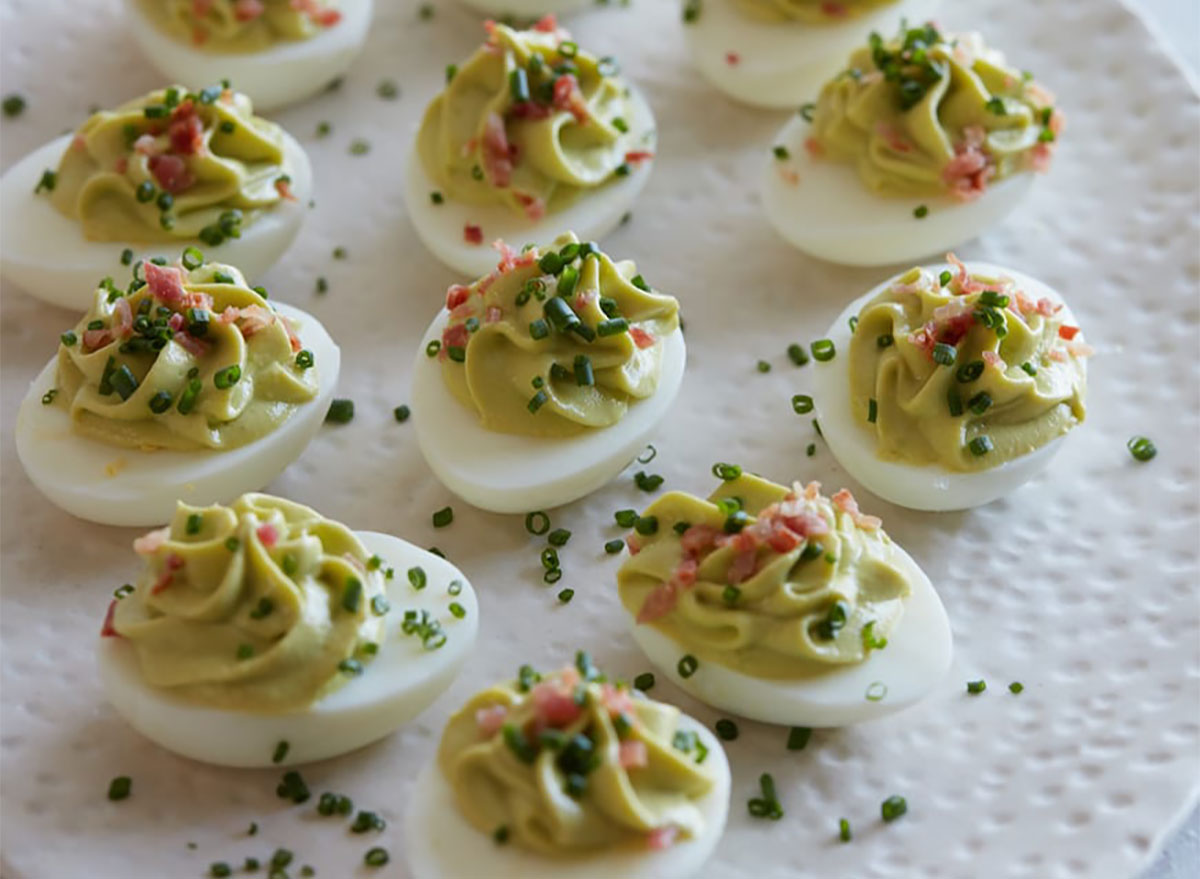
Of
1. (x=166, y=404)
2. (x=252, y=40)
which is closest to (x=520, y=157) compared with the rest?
(x=252, y=40)

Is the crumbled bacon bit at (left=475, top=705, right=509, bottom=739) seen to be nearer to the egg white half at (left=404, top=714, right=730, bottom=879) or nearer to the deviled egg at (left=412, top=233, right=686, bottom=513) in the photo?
the egg white half at (left=404, top=714, right=730, bottom=879)

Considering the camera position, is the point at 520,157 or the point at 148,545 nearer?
the point at 148,545

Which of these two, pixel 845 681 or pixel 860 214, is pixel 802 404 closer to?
pixel 860 214

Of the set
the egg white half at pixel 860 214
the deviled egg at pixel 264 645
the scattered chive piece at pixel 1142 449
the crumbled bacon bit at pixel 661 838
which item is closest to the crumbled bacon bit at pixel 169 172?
the deviled egg at pixel 264 645

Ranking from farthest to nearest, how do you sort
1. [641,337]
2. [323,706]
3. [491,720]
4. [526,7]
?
[526,7] → [641,337] → [323,706] → [491,720]

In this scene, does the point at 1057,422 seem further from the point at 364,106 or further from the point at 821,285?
the point at 364,106

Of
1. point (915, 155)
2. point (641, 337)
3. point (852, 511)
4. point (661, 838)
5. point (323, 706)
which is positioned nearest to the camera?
point (661, 838)
